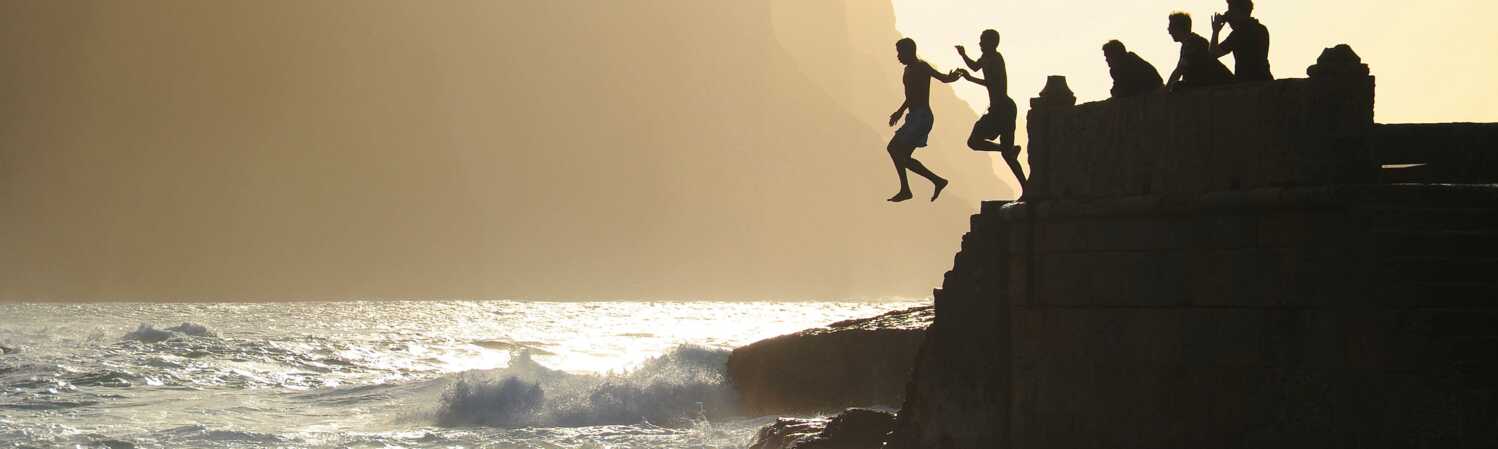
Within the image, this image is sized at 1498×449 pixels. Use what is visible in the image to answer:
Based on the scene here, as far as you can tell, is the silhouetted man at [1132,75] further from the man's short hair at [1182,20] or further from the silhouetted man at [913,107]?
the silhouetted man at [913,107]

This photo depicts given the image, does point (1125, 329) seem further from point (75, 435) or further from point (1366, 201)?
point (75, 435)

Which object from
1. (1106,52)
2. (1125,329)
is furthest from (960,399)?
(1106,52)

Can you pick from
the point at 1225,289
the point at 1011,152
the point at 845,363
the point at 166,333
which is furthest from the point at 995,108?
the point at 166,333

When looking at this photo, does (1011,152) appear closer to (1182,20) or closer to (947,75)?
(947,75)

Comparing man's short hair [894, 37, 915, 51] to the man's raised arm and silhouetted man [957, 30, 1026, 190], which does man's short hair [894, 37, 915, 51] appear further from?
the man's raised arm

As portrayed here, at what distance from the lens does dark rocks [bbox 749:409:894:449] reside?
14.0 meters

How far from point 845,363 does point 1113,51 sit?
9281 mm

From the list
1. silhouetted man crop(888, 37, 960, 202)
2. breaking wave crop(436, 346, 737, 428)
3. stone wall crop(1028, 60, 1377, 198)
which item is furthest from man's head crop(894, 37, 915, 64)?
breaking wave crop(436, 346, 737, 428)

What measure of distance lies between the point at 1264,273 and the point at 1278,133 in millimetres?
841

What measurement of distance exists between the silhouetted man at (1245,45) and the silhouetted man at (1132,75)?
0.63 m

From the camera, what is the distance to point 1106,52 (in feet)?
36.2

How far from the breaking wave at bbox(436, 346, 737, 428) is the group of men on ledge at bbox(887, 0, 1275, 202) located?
10.00 metres

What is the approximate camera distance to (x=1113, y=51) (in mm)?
10961

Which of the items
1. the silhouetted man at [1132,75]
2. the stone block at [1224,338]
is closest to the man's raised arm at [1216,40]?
the silhouetted man at [1132,75]
